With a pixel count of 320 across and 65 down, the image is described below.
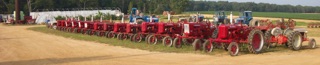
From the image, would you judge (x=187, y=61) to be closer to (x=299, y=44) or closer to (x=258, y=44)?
(x=258, y=44)

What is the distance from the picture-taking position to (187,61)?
33.8ft

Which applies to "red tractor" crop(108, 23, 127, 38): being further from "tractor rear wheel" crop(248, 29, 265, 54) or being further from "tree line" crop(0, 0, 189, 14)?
"tree line" crop(0, 0, 189, 14)

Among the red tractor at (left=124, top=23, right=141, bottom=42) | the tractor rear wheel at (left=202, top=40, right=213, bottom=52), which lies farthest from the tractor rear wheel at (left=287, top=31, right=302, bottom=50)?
the red tractor at (left=124, top=23, right=141, bottom=42)

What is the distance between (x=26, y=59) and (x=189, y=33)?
5855 mm

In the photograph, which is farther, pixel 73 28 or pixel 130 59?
pixel 73 28

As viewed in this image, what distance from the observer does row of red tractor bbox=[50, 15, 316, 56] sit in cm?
1255

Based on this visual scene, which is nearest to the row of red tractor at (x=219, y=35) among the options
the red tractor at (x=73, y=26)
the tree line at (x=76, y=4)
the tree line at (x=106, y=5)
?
the red tractor at (x=73, y=26)

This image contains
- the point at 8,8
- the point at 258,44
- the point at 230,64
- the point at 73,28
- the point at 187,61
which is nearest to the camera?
the point at 230,64

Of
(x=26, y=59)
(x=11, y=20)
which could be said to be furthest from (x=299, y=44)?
(x=11, y=20)

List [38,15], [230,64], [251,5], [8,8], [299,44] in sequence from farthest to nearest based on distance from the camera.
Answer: [251,5] → [8,8] → [38,15] → [299,44] → [230,64]

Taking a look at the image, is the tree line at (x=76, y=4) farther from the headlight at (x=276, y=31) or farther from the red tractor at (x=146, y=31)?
the headlight at (x=276, y=31)

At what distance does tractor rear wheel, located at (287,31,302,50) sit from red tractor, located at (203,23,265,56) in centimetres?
137

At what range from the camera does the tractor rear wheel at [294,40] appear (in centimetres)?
1370

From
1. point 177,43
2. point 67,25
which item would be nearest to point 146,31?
point 177,43
